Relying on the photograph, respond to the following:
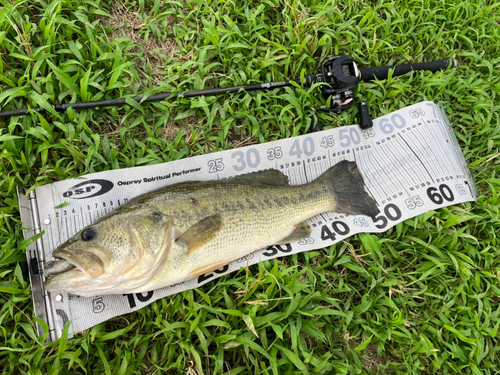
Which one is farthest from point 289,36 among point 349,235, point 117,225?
point 117,225

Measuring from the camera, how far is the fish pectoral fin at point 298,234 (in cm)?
259

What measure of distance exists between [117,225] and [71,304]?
834 mm

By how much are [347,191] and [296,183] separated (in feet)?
1.66

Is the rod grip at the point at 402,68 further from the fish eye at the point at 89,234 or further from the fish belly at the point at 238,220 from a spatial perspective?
the fish eye at the point at 89,234

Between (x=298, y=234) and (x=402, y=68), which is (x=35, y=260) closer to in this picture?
(x=298, y=234)

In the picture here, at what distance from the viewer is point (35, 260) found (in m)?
2.28

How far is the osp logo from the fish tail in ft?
6.54

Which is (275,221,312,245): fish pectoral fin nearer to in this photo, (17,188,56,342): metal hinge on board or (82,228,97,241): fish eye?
(82,228,97,241): fish eye

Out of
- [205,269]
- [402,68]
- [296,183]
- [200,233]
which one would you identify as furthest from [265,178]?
[402,68]

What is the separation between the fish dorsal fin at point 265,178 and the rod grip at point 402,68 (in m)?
1.45

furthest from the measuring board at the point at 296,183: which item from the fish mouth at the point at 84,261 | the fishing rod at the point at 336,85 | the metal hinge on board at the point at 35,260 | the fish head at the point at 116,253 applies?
the fish mouth at the point at 84,261

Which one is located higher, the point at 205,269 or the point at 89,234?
the point at 89,234

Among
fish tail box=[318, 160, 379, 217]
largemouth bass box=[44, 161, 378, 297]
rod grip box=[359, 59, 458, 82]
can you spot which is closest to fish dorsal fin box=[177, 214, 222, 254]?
largemouth bass box=[44, 161, 378, 297]

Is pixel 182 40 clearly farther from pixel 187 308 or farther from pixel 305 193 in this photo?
pixel 187 308
